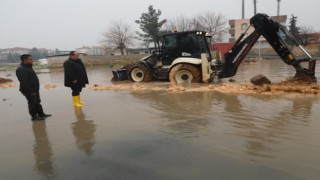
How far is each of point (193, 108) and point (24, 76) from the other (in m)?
4.12

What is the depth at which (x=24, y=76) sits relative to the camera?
7.24 meters

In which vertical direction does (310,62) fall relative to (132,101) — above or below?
above

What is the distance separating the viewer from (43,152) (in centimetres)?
510

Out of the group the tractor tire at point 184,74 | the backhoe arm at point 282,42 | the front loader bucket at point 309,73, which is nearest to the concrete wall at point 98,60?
the tractor tire at point 184,74

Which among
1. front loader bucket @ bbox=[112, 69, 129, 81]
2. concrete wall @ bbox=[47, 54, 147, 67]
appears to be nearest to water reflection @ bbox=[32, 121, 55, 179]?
front loader bucket @ bbox=[112, 69, 129, 81]

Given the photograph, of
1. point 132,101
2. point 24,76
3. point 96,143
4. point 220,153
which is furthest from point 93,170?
point 132,101

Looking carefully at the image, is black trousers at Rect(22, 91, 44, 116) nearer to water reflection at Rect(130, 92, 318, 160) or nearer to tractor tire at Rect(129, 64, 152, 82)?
water reflection at Rect(130, 92, 318, 160)

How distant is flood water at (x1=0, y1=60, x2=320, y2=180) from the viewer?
4129 mm

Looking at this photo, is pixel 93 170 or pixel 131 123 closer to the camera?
pixel 93 170

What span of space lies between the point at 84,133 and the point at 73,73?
9.63ft

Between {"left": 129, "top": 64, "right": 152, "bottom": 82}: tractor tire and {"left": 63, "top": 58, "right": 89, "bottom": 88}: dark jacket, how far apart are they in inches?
261

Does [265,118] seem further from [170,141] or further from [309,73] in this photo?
[309,73]

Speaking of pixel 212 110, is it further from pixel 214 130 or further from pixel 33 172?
pixel 33 172

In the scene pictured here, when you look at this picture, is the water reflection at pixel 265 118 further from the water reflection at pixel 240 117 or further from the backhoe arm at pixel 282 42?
the backhoe arm at pixel 282 42
